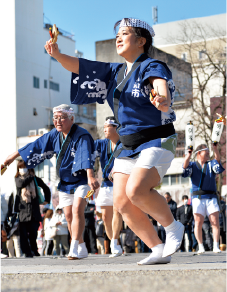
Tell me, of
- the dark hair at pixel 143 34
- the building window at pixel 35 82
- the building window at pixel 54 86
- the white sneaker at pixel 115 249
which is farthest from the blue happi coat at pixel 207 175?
the building window at pixel 54 86

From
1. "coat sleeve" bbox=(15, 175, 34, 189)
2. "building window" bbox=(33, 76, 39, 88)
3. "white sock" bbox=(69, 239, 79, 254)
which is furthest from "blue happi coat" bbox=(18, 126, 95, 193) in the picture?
"building window" bbox=(33, 76, 39, 88)

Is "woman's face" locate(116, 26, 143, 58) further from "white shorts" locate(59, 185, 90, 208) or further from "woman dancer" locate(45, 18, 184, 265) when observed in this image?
"white shorts" locate(59, 185, 90, 208)

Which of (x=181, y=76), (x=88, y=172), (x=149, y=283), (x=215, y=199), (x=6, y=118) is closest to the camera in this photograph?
(x=149, y=283)

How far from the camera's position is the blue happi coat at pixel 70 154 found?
6.25 m

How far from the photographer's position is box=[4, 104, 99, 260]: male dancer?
6.09 metres

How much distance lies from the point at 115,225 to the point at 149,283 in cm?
504

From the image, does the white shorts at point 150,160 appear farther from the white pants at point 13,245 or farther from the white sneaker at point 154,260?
the white pants at point 13,245

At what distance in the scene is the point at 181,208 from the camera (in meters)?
13.7

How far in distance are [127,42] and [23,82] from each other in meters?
35.9

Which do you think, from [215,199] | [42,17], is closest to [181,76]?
[42,17]

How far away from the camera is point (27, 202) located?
28.7 feet

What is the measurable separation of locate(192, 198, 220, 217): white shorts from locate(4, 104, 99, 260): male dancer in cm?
255

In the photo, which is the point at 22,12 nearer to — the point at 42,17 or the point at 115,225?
the point at 42,17

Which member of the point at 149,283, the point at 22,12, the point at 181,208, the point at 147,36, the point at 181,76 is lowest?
the point at 181,208
